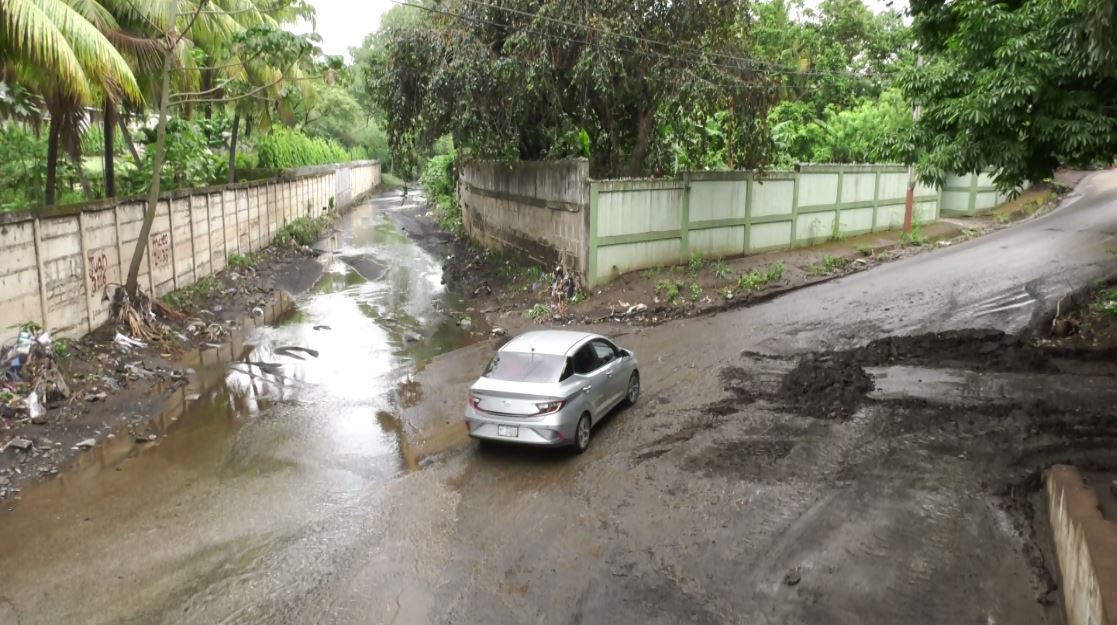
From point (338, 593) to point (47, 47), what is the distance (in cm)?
846

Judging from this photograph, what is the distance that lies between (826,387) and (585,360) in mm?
3946

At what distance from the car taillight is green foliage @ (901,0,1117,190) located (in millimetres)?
6187

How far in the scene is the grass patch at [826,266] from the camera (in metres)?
20.6

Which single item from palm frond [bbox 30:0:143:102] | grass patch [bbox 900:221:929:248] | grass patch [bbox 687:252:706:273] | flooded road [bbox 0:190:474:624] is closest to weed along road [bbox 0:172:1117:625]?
flooded road [bbox 0:190:474:624]

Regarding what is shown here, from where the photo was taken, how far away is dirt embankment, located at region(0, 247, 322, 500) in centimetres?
982

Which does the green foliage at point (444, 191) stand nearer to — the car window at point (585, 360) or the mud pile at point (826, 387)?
the mud pile at point (826, 387)

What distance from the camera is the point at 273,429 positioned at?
11.4 meters

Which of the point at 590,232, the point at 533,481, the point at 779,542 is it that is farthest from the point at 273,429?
the point at 590,232

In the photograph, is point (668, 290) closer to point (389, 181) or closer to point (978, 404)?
point (978, 404)

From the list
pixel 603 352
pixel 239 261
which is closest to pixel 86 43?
pixel 603 352

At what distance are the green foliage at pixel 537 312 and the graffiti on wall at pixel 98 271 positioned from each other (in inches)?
336

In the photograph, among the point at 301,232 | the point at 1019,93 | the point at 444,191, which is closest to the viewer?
the point at 1019,93

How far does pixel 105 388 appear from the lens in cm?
1191

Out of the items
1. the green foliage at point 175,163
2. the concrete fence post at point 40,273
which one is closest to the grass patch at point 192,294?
the green foliage at point 175,163
